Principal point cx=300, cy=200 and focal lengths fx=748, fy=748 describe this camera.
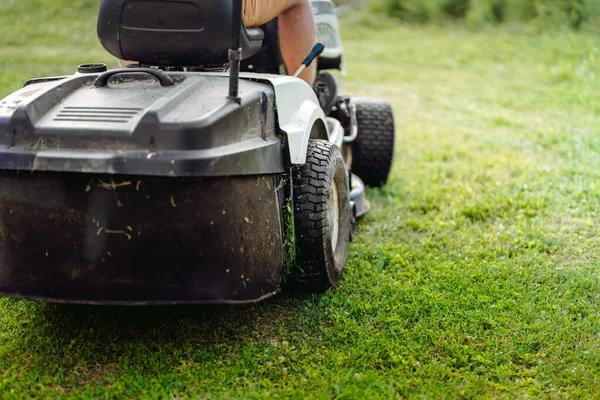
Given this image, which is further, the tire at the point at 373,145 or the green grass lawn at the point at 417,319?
the tire at the point at 373,145

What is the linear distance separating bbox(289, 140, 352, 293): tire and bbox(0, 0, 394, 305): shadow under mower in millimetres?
56

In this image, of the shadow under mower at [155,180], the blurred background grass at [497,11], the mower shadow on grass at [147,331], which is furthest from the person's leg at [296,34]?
the blurred background grass at [497,11]

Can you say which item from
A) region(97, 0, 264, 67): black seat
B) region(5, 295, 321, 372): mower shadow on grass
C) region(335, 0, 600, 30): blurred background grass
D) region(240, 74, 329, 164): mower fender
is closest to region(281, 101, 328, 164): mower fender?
region(240, 74, 329, 164): mower fender

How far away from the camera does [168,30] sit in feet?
8.61

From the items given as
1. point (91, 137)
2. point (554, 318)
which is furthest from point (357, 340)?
point (91, 137)

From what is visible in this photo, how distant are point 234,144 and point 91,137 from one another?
421mm

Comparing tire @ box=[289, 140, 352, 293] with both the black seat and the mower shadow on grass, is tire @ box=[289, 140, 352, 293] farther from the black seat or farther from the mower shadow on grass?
the black seat

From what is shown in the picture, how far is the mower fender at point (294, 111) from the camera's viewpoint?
2.56 m

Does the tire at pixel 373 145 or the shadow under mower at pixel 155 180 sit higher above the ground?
the shadow under mower at pixel 155 180

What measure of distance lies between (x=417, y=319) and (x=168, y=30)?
4.50ft

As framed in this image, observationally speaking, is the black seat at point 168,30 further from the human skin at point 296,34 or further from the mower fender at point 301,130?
the human skin at point 296,34

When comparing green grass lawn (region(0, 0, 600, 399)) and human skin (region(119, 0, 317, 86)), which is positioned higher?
human skin (region(119, 0, 317, 86))

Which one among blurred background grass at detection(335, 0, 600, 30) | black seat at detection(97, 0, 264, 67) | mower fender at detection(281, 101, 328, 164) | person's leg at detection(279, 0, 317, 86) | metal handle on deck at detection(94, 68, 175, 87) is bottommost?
blurred background grass at detection(335, 0, 600, 30)

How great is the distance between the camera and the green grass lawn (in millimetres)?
2332
